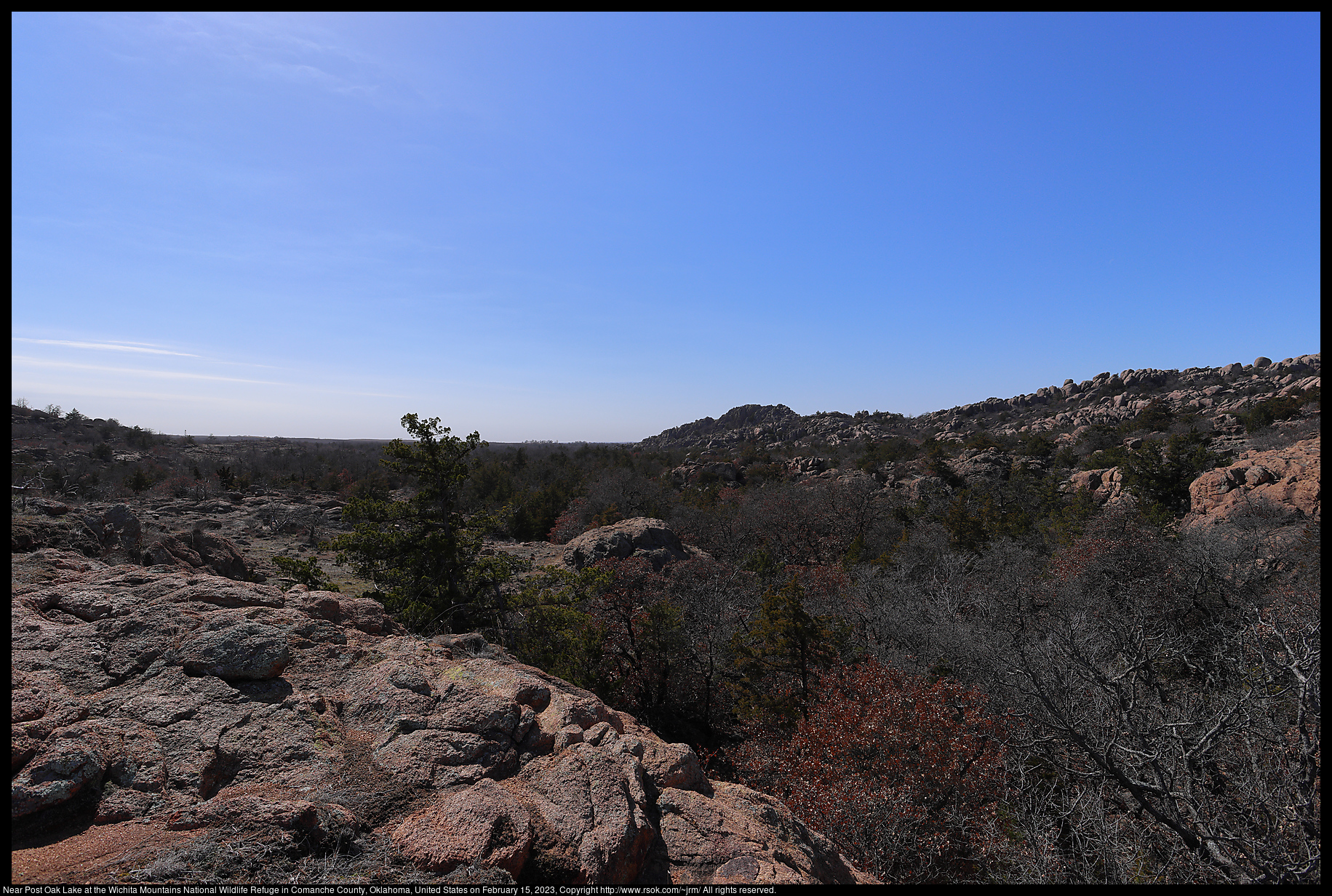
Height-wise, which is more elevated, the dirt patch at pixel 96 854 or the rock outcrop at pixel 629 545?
the dirt patch at pixel 96 854

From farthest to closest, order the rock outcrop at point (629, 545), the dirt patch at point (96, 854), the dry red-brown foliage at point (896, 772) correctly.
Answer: the rock outcrop at point (629, 545), the dry red-brown foliage at point (896, 772), the dirt patch at point (96, 854)

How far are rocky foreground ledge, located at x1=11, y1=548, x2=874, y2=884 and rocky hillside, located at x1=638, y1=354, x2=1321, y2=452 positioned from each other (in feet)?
158

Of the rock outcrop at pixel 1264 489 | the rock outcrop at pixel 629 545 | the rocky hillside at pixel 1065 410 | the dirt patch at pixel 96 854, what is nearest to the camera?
the dirt patch at pixel 96 854

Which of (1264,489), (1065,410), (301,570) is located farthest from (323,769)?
(1065,410)

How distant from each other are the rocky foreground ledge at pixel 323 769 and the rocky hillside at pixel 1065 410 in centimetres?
4813

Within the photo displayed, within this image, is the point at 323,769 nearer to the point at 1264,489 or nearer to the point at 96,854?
the point at 96,854

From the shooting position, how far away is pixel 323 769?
3592 millimetres

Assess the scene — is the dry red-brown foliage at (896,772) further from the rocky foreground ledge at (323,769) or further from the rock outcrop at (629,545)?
the rock outcrop at (629,545)

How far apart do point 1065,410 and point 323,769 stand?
85016mm

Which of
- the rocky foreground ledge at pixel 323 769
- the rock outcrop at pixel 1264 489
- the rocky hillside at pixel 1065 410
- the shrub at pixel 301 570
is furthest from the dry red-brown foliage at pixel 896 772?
the rocky hillside at pixel 1065 410

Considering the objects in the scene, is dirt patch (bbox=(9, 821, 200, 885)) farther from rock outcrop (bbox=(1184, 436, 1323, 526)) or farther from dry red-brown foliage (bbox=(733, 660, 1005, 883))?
rock outcrop (bbox=(1184, 436, 1323, 526))

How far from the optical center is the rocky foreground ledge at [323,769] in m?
2.83

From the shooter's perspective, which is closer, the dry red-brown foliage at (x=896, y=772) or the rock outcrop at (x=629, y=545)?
the dry red-brown foliage at (x=896, y=772)

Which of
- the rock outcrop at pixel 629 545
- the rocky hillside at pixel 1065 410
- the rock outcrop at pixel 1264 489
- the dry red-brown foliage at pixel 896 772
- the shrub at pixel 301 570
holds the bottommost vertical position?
the dry red-brown foliage at pixel 896 772
